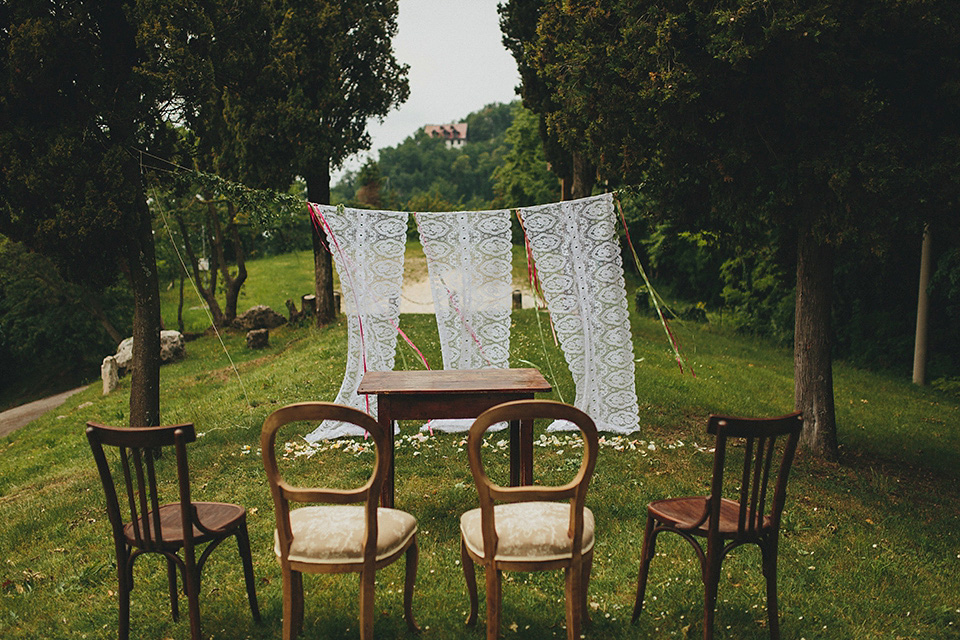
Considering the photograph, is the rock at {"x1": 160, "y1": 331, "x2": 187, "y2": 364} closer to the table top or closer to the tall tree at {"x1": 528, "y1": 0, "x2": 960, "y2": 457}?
the table top

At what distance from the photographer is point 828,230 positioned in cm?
522

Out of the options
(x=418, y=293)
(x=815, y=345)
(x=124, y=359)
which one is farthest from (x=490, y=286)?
(x=418, y=293)

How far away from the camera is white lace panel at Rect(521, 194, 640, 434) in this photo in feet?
21.4

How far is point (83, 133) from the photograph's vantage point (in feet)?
19.1

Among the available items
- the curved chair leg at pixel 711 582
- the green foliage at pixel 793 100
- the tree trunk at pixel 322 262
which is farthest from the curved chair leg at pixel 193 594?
the tree trunk at pixel 322 262

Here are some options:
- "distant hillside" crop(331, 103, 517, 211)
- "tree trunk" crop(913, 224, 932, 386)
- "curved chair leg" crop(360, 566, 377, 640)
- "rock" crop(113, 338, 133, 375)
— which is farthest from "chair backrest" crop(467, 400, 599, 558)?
"distant hillside" crop(331, 103, 517, 211)

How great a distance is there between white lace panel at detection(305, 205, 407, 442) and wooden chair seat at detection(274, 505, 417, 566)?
11.0ft

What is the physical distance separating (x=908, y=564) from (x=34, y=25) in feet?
25.5

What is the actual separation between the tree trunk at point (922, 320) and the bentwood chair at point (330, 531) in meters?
11.2

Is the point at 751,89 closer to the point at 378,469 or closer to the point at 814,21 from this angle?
the point at 814,21

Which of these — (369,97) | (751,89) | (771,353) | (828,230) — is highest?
(369,97)

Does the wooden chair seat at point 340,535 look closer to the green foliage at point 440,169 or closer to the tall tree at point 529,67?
the tall tree at point 529,67

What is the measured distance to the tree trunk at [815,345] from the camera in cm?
601

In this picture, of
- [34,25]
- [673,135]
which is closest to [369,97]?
[34,25]
